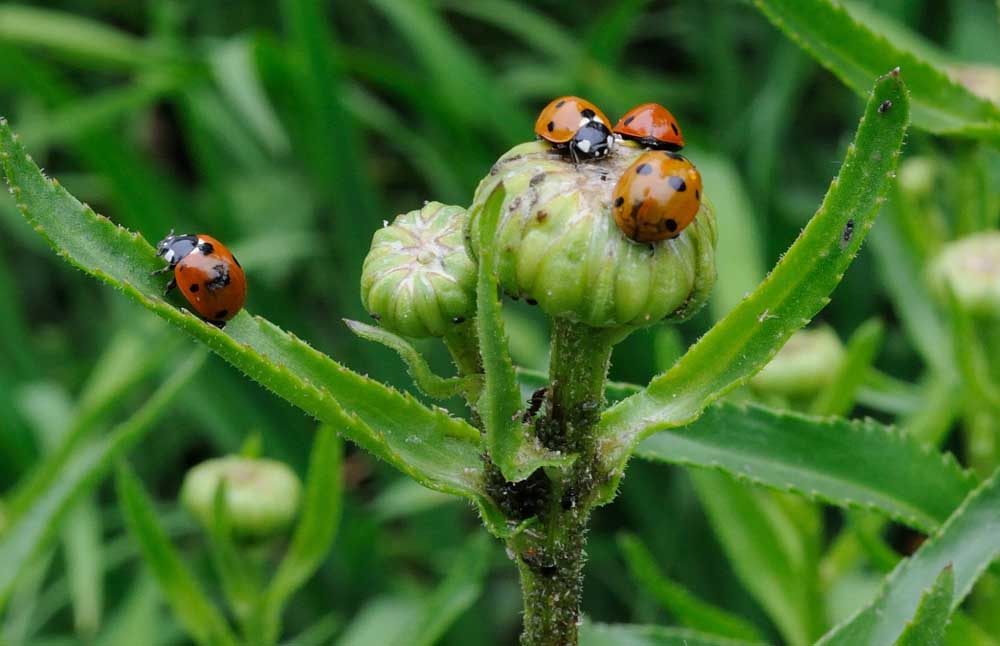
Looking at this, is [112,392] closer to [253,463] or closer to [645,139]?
[253,463]

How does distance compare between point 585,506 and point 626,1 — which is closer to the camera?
point 585,506

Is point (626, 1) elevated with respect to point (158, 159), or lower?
lower

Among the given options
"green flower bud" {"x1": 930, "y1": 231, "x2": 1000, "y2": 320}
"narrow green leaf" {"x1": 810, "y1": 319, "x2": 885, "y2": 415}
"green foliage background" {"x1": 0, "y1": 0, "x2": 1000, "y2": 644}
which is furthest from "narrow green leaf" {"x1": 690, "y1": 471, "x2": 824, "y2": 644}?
"green foliage background" {"x1": 0, "y1": 0, "x2": 1000, "y2": 644}

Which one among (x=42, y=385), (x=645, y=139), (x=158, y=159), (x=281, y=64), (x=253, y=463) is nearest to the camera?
(x=645, y=139)

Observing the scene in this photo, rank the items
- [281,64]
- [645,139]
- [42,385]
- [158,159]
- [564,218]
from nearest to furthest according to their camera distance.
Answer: [564,218] < [645,139] < [42,385] < [281,64] < [158,159]

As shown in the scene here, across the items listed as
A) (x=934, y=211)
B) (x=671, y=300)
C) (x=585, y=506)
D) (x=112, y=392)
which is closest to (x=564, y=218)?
(x=671, y=300)

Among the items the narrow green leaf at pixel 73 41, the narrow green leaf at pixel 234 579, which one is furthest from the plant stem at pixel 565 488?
the narrow green leaf at pixel 73 41

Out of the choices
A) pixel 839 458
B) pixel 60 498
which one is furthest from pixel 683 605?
pixel 60 498
